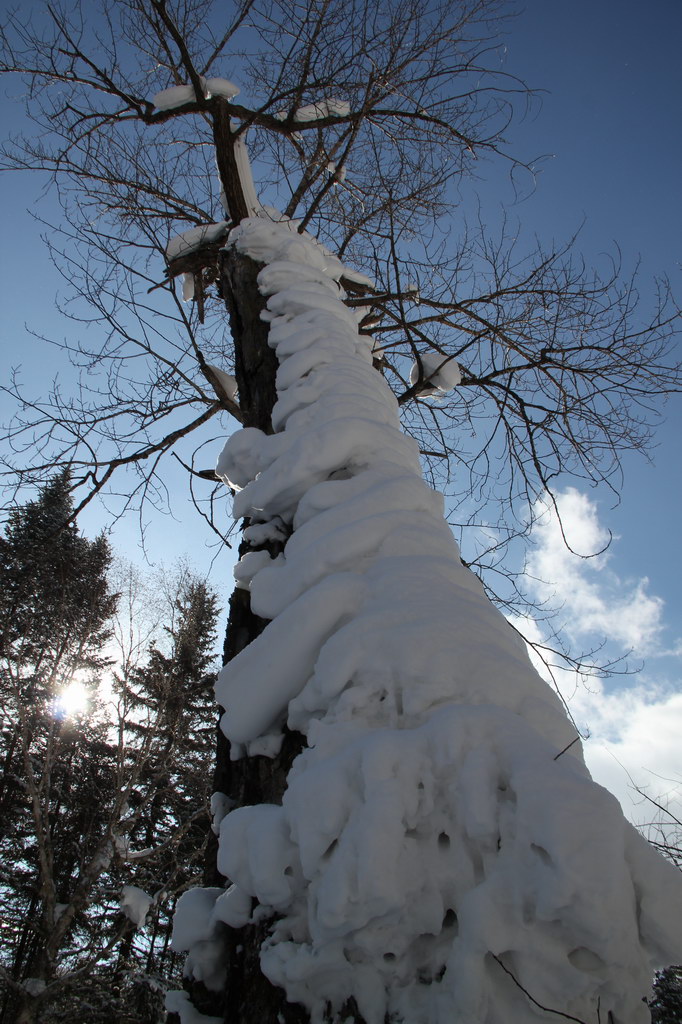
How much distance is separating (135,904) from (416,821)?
23.9 ft

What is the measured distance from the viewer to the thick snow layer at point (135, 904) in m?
5.90

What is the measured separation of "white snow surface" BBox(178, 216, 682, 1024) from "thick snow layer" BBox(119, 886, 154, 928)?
660cm

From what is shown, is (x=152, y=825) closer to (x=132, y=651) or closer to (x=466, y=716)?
(x=132, y=651)

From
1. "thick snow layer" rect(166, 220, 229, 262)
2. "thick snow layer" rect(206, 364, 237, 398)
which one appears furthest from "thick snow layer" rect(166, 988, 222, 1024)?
"thick snow layer" rect(166, 220, 229, 262)

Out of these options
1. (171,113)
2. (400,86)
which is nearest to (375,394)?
(400,86)

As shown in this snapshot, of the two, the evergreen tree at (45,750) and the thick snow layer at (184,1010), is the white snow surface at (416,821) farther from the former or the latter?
the evergreen tree at (45,750)

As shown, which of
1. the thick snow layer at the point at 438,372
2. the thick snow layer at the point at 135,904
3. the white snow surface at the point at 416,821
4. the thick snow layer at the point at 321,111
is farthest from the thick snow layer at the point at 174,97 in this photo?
the thick snow layer at the point at 135,904

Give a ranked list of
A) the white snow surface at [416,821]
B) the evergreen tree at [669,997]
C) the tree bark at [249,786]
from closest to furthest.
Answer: the white snow surface at [416,821] → the tree bark at [249,786] → the evergreen tree at [669,997]

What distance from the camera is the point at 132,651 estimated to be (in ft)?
20.3

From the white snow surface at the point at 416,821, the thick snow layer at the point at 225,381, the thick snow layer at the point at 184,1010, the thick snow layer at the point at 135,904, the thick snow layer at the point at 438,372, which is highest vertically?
the thick snow layer at the point at 438,372

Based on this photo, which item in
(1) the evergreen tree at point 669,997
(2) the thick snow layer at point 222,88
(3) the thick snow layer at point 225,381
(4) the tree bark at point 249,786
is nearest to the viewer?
(4) the tree bark at point 249,786

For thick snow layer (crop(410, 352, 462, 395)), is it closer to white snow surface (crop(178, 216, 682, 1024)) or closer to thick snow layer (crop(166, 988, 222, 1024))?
white snow surface (crop(178, 216, 682, 1024))

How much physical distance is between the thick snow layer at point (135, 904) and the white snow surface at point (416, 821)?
6.60 m

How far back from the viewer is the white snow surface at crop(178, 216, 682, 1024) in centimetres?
61
